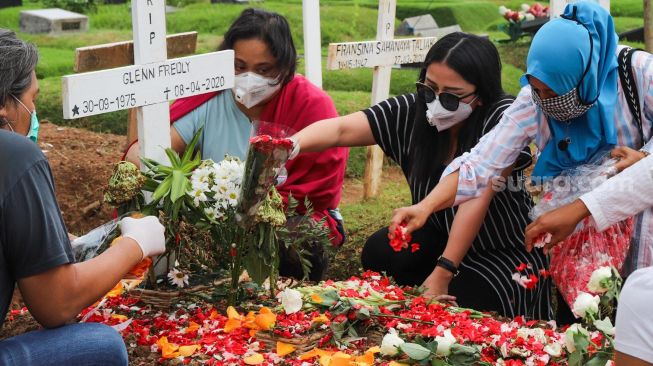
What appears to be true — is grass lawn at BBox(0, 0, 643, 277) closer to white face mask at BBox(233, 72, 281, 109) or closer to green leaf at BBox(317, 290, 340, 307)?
white face mask at BBox(233, 72, 281, 109)

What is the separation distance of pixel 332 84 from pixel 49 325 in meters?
6.61

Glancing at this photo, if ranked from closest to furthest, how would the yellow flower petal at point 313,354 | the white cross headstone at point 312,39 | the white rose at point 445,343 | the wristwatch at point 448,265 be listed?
the white rose at point 445,343, the yellow flower petal at point 313,354, the wristwatch at point 448,265, the white cross headstone at point 312,39

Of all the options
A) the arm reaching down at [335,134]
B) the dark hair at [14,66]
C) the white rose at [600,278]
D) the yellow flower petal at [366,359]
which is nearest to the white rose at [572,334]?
the white rose at [600,278]

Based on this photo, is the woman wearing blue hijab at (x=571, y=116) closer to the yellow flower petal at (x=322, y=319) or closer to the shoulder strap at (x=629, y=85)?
the shoulder strap at (x=629, y=85)

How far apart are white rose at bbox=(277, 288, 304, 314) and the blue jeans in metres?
0.64

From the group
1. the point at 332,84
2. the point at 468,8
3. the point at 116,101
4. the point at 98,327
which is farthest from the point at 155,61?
the point at 468,8

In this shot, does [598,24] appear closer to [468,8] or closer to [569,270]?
[569,270]

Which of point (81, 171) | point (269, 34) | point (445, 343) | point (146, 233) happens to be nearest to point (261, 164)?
point (146, 233)

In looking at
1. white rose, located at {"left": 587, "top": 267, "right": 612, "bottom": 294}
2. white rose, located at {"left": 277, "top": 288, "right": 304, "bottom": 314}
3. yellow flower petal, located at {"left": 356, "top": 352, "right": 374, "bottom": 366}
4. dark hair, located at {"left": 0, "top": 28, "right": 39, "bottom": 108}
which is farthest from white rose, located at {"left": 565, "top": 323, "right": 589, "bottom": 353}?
dark hair, located at {"left": 0, "top": 28, "right": 39, "bottom": 108}

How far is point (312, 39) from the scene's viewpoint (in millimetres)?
4906

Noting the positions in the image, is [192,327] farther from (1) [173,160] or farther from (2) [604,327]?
(2) [604,327]

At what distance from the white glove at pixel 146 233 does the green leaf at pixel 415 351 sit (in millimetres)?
757

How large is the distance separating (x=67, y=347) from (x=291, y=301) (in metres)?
0.80

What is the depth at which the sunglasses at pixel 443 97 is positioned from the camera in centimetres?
352
